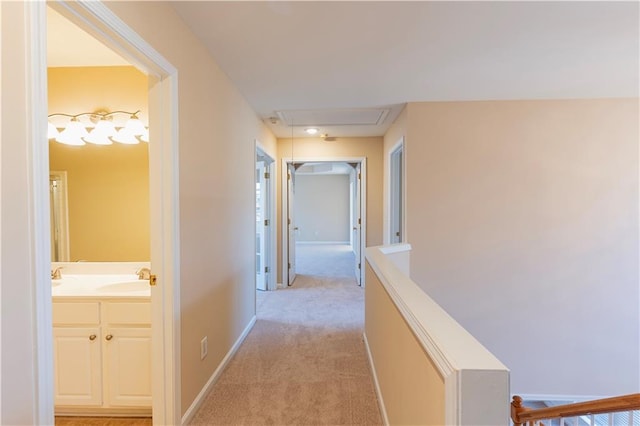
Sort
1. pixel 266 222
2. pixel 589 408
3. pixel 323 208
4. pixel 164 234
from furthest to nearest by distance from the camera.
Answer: pixel 323 208, pixel 266 222, pixel 164 234, pixel 589 408

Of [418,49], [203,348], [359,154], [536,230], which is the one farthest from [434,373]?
[359,154]

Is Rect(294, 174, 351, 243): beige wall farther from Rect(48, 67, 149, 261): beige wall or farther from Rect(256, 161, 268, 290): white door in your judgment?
Rect(48, 67, 149, 261): beige wall

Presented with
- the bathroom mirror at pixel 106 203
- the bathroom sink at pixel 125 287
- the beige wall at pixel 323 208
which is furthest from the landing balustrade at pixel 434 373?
the beige wall at pixel 323 208

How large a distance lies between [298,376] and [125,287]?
52.6 inches

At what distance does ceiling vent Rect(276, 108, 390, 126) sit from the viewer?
3.25 meters

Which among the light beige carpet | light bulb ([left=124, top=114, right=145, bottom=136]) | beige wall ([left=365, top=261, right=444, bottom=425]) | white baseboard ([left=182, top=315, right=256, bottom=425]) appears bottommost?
the light beige carpet

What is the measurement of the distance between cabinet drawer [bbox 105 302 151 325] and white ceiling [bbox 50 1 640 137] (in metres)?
1.56

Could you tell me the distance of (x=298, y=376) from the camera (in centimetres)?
221

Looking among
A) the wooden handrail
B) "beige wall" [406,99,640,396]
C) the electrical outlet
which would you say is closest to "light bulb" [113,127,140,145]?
the electrical outlet

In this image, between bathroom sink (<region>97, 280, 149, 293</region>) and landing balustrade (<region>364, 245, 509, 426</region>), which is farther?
bathroom sink (<region>97, 280, 149, 293</region>)

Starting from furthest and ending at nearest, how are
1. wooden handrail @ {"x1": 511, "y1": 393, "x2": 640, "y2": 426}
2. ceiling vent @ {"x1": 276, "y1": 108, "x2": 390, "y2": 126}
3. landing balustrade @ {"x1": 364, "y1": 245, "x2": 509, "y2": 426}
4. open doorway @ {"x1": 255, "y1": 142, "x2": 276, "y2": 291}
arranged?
open doorway @ {"x1": 255, "y1": 142, "x2": 276, "y2": 291} → ceiling vent @ {"x1": 276, "y1": 108, "x2": 390, "y2": 126} → wooden handrail @ {"x1": 511, "y1": 393, "x2": 640, "y2": 426} → landing balustrade @ {"x1": 364, "y1": 245, "x2": 509, "y2": 426}

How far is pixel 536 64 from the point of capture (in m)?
2.18

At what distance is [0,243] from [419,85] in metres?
2.71

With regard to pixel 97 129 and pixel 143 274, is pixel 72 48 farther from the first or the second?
pixel 143 274
